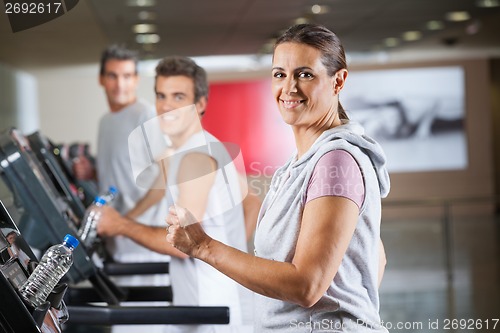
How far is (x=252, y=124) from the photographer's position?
230cm

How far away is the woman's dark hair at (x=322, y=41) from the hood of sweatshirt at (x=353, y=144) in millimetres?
111

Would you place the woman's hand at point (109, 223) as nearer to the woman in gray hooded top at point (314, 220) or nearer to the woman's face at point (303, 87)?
the woman in gray hooded top at point (314, 220)

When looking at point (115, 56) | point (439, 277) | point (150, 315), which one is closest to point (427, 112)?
point (439, 277)

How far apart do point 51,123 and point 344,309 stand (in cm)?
1050

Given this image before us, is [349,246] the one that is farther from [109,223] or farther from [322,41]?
[109,223]

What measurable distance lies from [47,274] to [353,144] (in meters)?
0.58

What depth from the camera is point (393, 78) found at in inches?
464

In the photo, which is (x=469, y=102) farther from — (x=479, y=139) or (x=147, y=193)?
(x=147, y=193)

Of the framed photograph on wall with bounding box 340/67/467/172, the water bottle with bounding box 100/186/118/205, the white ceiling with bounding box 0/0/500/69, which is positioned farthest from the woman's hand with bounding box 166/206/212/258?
the framed photograph on wall with bounding box 340/67/467/172

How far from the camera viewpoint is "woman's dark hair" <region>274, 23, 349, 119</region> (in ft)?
5.05

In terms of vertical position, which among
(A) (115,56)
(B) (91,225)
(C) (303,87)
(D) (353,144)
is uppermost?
(A) (115,56)

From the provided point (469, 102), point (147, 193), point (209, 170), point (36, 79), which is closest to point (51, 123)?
point (36, 79)

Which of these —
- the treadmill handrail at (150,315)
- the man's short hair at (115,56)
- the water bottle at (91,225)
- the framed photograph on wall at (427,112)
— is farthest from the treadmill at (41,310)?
the framed photograph on wall at (427,112)

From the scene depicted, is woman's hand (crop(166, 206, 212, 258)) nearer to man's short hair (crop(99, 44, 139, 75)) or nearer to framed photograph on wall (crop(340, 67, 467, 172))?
man's short hair (crop(99, 44, 139, 75))
